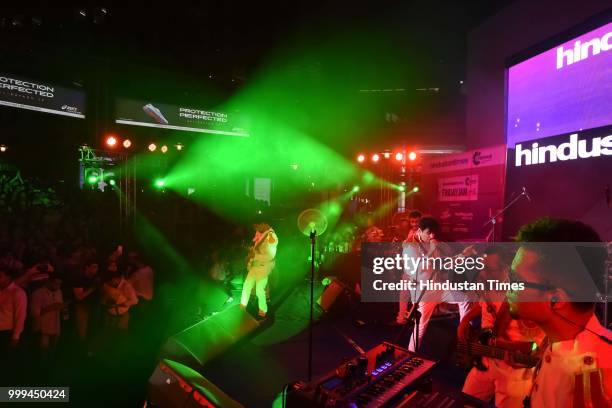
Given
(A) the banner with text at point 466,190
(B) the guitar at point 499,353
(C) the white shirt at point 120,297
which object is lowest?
(C) the white shirt at point 120,297

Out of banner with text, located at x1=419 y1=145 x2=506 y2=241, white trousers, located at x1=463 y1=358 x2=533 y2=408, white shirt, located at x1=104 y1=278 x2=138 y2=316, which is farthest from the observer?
banner with text, located at x1=419 y1=145 x2=506 y2=241

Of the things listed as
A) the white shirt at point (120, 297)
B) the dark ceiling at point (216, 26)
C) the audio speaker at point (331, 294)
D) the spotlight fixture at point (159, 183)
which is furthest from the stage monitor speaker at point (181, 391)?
the spotlight fixture at point (159, 183)

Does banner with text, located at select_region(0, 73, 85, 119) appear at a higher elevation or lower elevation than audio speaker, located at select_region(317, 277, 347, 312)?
higher

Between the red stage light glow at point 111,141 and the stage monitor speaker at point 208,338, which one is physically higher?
the red stage light glow at point 111,141

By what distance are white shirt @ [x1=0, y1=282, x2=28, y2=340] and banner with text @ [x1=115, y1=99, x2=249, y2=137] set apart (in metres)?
5.44

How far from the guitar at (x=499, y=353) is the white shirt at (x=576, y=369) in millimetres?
1134

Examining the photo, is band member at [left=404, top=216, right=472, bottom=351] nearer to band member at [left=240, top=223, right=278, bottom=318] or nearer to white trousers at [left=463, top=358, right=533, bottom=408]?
white trousers at [left=463, top=358, right=533, bottom=408]

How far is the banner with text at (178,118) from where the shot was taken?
886 cm

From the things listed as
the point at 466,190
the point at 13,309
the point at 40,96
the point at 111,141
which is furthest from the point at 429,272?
the point at 40,96

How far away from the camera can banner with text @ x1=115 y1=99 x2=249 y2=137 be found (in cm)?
886

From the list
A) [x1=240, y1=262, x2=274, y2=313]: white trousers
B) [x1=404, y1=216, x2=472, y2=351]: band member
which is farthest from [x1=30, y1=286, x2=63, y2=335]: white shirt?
[x1=404, y1=216, x2=472, y2=351]: band member

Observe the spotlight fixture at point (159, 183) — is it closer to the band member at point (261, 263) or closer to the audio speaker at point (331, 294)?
the band member at point (261, 263)

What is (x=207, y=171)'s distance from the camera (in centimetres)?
1359

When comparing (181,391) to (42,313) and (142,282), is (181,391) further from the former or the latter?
(142,282)
